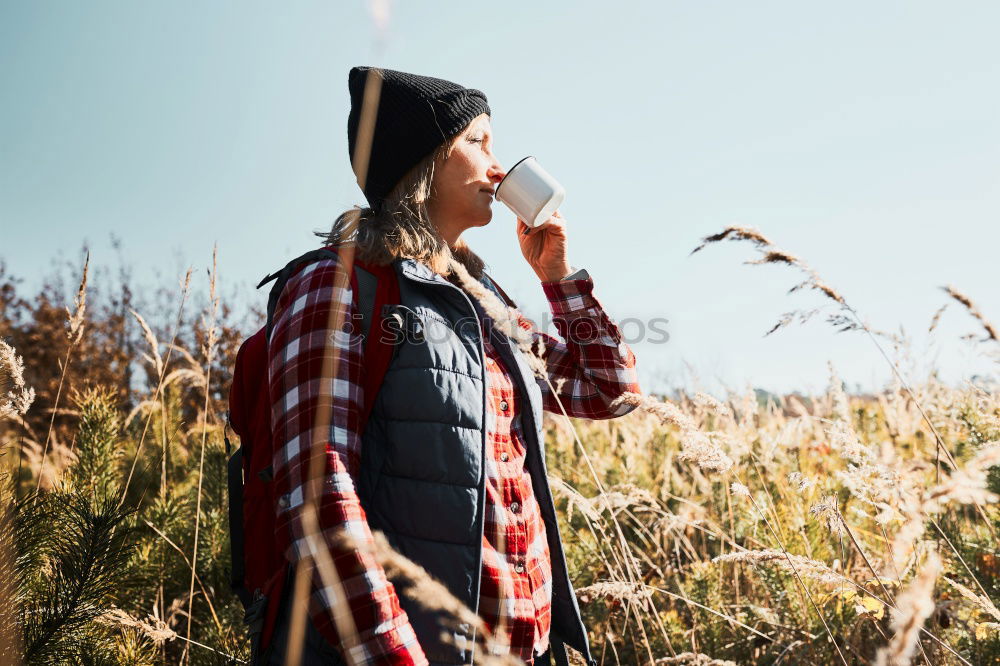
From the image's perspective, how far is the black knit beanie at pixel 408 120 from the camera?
1894mm

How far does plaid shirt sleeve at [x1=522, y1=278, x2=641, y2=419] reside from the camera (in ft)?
6.79

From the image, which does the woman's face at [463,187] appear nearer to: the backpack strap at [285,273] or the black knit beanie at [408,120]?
the black knit beanie at [408,120]

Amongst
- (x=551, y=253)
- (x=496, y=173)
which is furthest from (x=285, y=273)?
(x=551, y=253)

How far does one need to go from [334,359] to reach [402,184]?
28.0 inches

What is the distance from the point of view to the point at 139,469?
3.37 meters

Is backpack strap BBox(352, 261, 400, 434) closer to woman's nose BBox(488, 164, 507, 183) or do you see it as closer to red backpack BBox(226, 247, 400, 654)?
red backpack BBox(226, 247, 400, 654)

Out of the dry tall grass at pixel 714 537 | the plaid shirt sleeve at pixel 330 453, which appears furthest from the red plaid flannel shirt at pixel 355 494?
the dry tall grass at pixel 714 537

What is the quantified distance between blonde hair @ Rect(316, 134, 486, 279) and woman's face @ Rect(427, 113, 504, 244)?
0.08ft

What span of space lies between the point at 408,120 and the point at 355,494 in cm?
106

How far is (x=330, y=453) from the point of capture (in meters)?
1.33

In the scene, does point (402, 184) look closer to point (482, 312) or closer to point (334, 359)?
point (482, 312)

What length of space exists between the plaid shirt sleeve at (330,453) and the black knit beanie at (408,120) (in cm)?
51

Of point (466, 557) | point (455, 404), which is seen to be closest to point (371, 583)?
point (466, 557)

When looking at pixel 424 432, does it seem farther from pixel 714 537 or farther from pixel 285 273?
pixel 714 537
